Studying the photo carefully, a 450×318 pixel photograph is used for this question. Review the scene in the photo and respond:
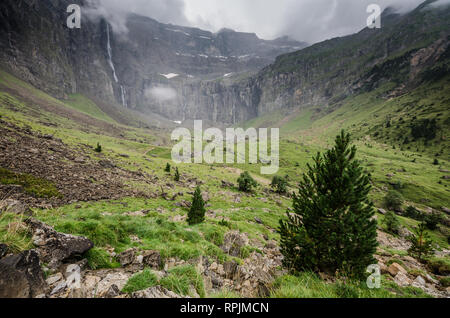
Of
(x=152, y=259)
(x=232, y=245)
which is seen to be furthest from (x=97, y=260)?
(x=232, y=245)

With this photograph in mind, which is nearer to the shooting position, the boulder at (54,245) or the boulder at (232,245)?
the boulder at (54,245)

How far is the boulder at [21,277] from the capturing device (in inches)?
119

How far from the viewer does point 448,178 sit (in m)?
70.9

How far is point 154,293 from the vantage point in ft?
12.6

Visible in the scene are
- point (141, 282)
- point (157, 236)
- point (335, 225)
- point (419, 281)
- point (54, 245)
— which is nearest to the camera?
point (141, 282)

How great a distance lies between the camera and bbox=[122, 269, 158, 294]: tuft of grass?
13.4 feet

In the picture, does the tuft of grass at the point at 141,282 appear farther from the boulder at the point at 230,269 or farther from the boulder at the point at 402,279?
the boulder at the point at 402,279

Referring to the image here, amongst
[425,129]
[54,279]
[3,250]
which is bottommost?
[54,279]

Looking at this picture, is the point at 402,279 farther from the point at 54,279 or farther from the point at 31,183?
the point at 31,183

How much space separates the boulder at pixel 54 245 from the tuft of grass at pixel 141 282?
184cm

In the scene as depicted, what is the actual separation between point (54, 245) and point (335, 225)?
9.36 metres

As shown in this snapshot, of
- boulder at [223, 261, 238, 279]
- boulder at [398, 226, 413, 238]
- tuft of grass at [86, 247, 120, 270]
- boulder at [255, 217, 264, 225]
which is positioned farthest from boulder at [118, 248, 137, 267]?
boulder at [398, 226, 413, 238]

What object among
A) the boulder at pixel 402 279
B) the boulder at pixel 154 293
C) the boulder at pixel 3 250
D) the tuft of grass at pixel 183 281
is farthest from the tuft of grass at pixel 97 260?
the boulder at pixel 402 279
